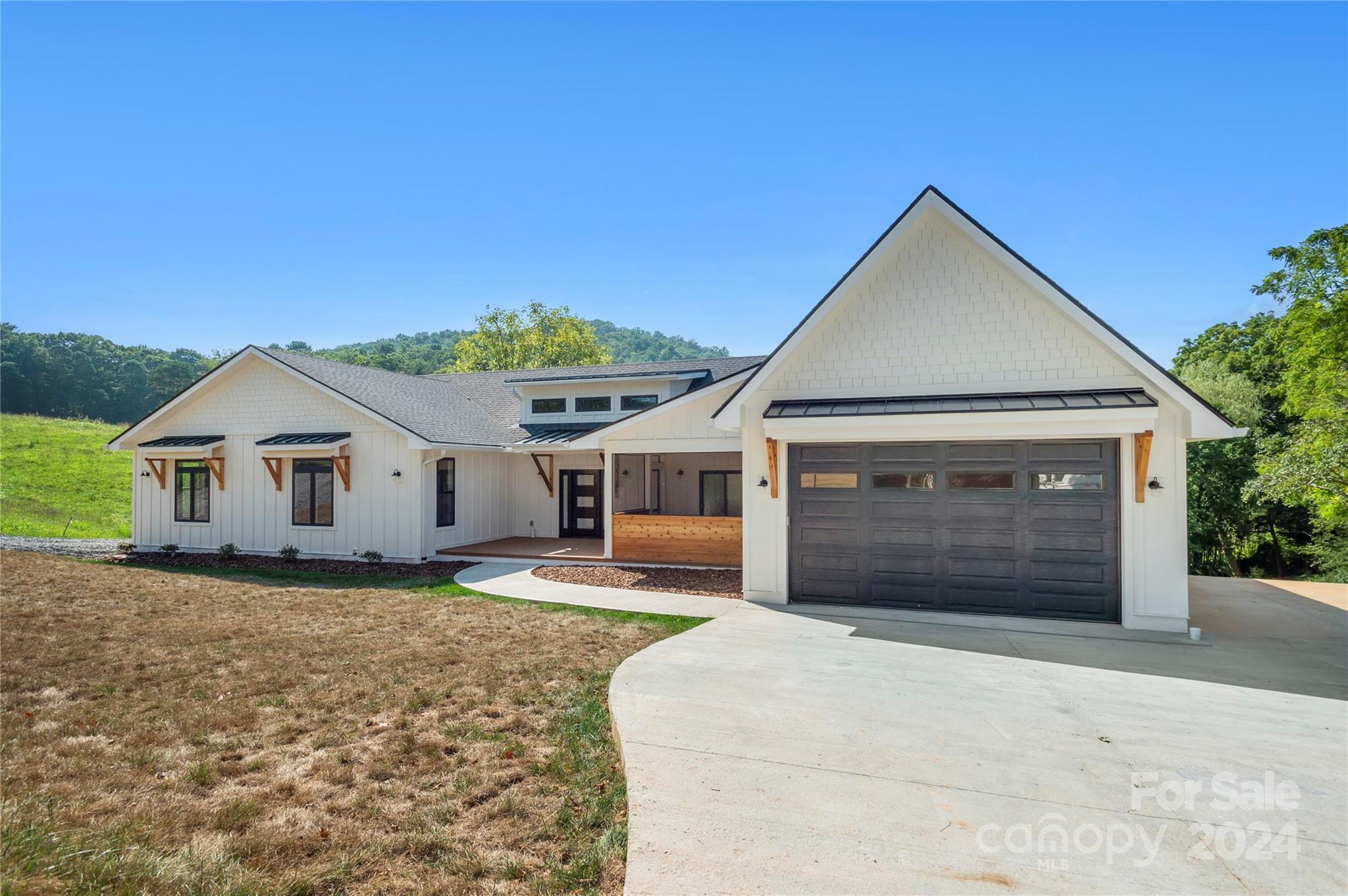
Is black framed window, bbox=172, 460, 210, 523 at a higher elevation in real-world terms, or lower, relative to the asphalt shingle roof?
lower

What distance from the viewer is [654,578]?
1226 cm

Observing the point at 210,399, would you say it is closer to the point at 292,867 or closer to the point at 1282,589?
the point at 292,867

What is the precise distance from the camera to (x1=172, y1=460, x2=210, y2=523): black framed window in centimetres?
1669

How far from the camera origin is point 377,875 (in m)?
3.13

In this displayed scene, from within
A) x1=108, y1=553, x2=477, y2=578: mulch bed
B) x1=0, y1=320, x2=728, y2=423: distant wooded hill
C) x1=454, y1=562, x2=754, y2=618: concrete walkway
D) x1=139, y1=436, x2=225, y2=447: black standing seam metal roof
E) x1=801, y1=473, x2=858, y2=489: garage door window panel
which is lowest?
x1=108, y1=553, x2=477, y2=578: mulch bed

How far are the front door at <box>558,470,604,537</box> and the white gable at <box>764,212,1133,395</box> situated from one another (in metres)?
9.39

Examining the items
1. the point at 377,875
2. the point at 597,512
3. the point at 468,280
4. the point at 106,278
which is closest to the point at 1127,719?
the point at 377,875

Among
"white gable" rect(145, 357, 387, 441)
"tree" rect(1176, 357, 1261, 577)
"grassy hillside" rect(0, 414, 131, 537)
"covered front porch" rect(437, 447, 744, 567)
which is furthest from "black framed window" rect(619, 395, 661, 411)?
"tree" rect(1176, 357, 1261, 577)

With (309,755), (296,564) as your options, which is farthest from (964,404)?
(296,564)

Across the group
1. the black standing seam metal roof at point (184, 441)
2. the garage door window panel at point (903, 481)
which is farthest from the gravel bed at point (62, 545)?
the garage door window panel at point (903, 481)

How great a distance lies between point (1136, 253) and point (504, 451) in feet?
58.4

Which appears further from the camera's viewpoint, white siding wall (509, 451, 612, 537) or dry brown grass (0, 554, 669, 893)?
white siding wall (509, 451, 612, 537)

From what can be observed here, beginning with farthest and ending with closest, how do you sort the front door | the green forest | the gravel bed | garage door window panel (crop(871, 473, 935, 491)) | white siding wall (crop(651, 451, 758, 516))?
the front door
white siding wall (crop(651, 451, 758, 516))
the gravel bed
the green forest
garage door window panel (crop(871, 473, 935, 491))

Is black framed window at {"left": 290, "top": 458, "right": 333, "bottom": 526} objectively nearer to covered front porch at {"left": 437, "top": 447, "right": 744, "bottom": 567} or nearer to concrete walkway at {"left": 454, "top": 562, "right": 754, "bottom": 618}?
covered front porch at {"left": 437, "top": 447, "right": 744, "bottom": 567}
